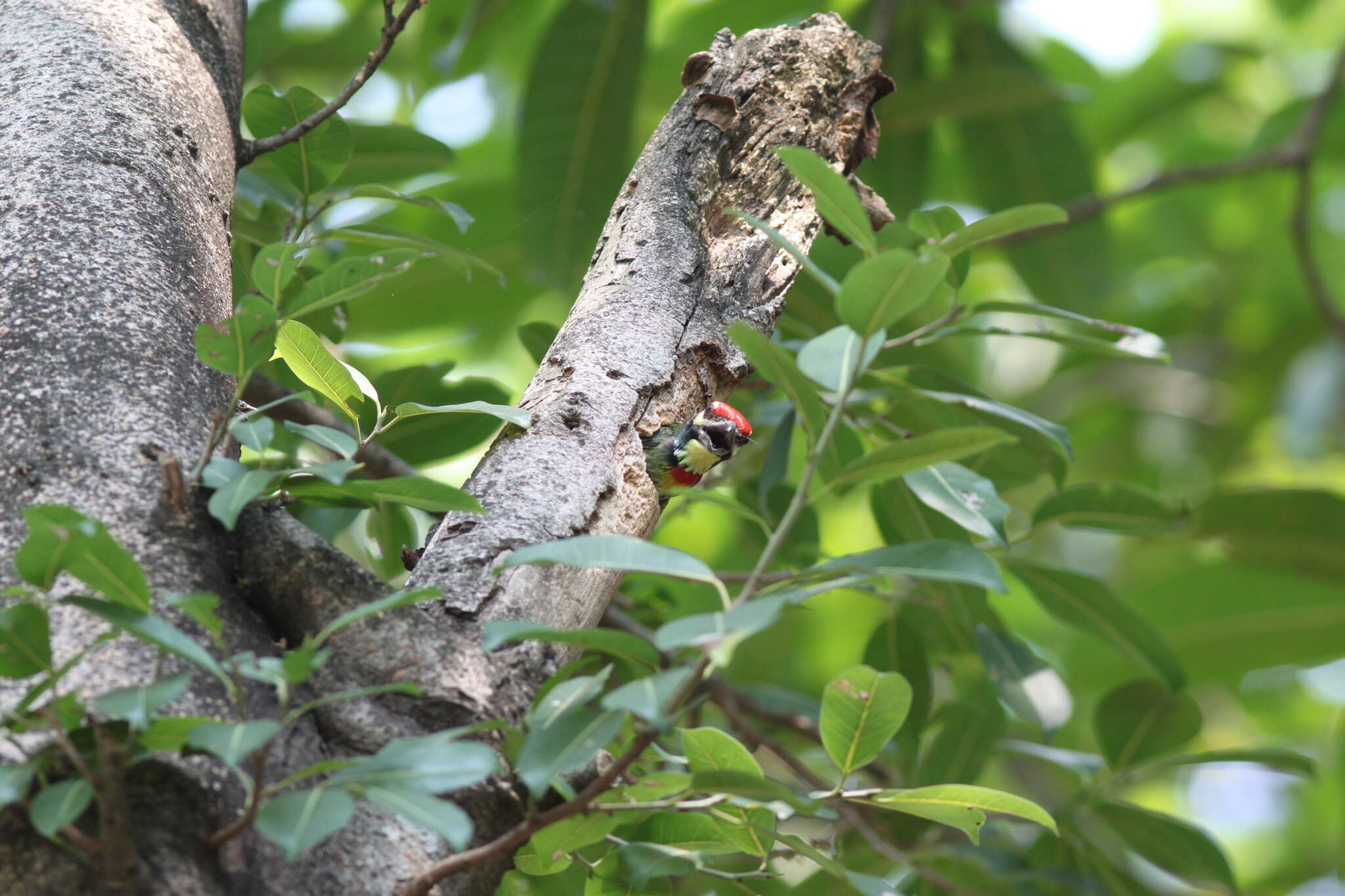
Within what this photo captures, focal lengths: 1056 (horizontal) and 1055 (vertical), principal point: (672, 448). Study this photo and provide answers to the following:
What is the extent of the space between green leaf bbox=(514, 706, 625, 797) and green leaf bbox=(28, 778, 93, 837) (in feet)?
1.07

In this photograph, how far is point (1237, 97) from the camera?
481cm

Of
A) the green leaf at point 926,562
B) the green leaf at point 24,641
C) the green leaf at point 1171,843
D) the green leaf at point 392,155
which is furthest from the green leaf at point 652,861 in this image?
the green leaf at point 392,155

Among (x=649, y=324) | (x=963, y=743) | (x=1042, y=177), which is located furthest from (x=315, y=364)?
(x=1042, y=177)

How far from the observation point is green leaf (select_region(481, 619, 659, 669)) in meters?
0.89

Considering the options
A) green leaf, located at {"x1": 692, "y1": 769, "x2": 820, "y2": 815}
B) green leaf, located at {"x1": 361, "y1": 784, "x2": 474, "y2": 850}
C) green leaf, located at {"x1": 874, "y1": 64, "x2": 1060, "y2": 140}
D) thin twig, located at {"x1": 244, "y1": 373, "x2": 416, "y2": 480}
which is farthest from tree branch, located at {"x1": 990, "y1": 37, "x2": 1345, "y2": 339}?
green leaf, located at {"x1": 361, "y1": 784, "x2": 474, "y2": 850}

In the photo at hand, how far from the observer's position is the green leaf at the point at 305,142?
172 centimetres

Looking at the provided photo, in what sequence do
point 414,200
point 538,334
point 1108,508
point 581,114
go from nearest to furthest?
point 414,200
point 1108,508
point 538,334
point 581,114

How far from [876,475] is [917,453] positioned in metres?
0.05

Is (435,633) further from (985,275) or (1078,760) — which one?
(985,275)

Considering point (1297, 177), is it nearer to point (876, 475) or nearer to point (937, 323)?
point (937, 323)

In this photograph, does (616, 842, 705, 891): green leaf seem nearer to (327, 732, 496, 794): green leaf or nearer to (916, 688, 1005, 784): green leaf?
(327, 732, 496, 794): green leaf

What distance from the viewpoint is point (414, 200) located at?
1.63 metres

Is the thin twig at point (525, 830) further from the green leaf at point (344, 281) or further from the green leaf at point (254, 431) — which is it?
the green leaf at point (344, 281)

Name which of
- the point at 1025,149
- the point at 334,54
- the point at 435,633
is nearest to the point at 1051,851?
the point at 435,633
